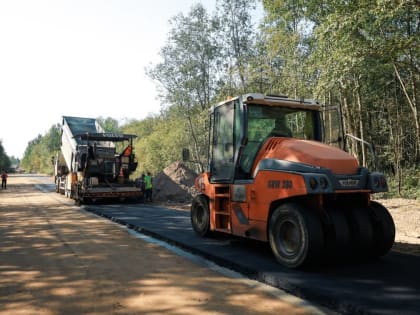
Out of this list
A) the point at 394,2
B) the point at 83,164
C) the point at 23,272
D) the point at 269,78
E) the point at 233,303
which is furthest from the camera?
the point at 269,78

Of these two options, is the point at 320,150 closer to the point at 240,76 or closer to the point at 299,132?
the point at 299,132

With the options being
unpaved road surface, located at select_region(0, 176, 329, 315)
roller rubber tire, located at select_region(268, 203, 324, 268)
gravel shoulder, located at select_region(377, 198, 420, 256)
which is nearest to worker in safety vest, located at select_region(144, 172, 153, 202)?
unpaved road surface, located at select_region(0, 176, 329, 315)

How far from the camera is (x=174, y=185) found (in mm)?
18000

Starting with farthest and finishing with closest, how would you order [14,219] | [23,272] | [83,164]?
[83,164] < [14,219] < [23,272]

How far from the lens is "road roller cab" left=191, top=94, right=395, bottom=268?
193 inches

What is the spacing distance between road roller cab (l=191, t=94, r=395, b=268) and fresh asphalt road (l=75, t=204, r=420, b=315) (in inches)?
9.7

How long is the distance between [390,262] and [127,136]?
12.7 metres

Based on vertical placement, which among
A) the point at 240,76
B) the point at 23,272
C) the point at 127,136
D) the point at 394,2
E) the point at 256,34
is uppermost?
the point at 256,34

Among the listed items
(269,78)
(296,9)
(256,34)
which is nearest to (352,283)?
(296,9)

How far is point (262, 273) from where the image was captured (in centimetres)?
476

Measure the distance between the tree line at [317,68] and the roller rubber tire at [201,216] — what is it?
2889mm

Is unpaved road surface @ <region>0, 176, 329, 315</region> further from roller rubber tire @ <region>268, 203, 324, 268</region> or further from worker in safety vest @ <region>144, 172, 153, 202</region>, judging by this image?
worker in safety vest @ <region>144, 172, 153, 202</region>

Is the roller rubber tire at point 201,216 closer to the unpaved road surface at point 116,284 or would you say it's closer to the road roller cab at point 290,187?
the road roller cab at point 290,187

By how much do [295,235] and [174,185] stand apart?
1324 centimetres
